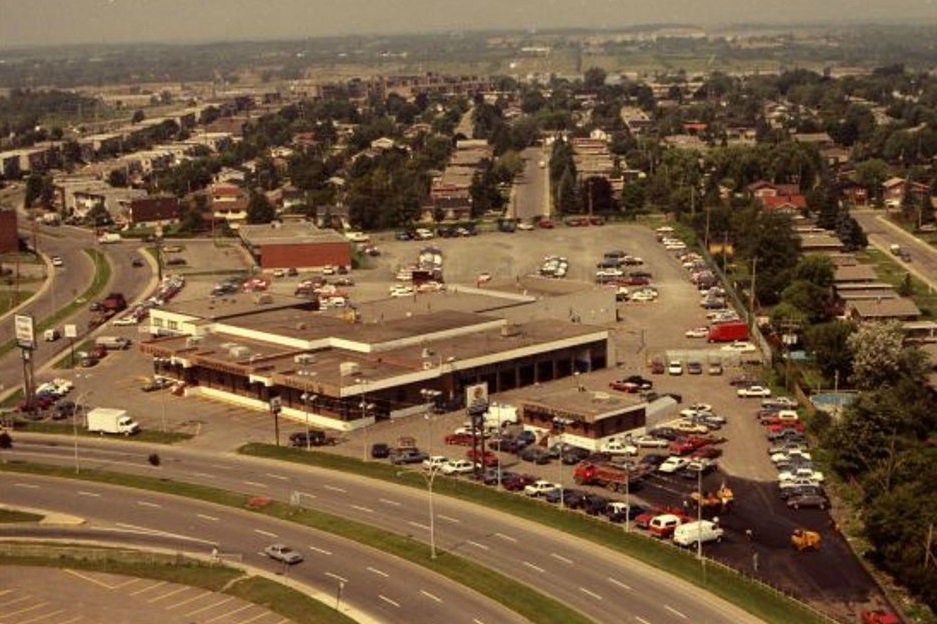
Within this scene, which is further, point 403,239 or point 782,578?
point 403,239

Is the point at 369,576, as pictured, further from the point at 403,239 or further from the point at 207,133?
the point at 207,133

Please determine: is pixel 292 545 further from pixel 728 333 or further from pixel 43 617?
pixel 728 333

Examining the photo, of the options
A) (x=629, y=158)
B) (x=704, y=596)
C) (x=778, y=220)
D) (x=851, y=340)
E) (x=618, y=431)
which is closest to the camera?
(x=704, y=596)

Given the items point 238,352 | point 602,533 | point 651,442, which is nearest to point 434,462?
point 651,442

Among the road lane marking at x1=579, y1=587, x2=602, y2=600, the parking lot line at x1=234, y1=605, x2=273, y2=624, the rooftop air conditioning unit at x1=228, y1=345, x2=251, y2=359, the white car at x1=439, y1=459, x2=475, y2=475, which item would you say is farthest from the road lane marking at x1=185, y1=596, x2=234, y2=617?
the rooftop air conditioning unit at x1=228, y1=345, x2=251, y2=359

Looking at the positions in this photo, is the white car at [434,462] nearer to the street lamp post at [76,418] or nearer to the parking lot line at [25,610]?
the street lamp post at [76,418]

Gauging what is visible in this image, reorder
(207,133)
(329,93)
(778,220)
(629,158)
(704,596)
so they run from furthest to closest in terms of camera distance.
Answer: (329,93), (207,133), (629,158), (778,220), (704,596)

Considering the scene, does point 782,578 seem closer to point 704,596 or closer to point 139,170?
point 704,596

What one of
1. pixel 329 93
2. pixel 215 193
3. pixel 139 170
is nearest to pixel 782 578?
pixel 215 193
